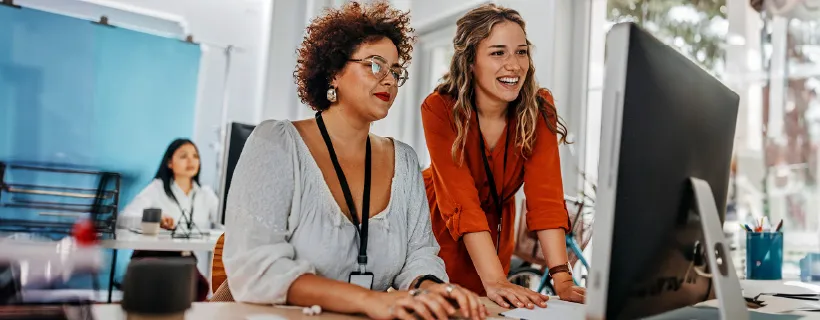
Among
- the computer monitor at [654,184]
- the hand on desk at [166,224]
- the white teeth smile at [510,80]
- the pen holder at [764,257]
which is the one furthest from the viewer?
the hand on desk at [166,224]

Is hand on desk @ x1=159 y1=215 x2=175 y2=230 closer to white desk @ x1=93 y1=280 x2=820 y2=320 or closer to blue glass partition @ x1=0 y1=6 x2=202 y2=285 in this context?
blue glass partition @ x1=0 y1=6 x2=202 y2=285

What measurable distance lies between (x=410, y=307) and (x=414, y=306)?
0.04ft

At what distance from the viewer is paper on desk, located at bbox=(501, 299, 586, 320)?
983mm

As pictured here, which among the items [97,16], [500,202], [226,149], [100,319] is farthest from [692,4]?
[97,16]

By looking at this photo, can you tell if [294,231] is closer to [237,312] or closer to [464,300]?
[237,312]

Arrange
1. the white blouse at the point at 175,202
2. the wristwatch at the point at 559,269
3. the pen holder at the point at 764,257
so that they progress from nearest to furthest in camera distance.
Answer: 1. the wristwatch at the point at 559,269
2. the pen holder at the point at 764,257
3. the white blouse at the point at 175,202

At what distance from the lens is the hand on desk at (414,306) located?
33.3 inches

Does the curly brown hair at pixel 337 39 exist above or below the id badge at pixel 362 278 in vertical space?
above

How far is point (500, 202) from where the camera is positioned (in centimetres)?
165

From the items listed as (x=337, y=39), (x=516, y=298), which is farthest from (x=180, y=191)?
(x=516, y=298)

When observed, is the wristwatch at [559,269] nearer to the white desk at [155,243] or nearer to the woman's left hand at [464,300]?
the woman's left hand at [464,300]

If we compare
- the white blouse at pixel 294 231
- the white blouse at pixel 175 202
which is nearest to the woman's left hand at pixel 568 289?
the white blouse at pixel 294 231

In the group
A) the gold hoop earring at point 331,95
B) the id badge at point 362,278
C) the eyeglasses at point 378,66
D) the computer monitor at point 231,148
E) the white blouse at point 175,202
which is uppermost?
the eyeglasses at point 378,66

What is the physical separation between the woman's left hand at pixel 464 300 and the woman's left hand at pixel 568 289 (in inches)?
15.6
